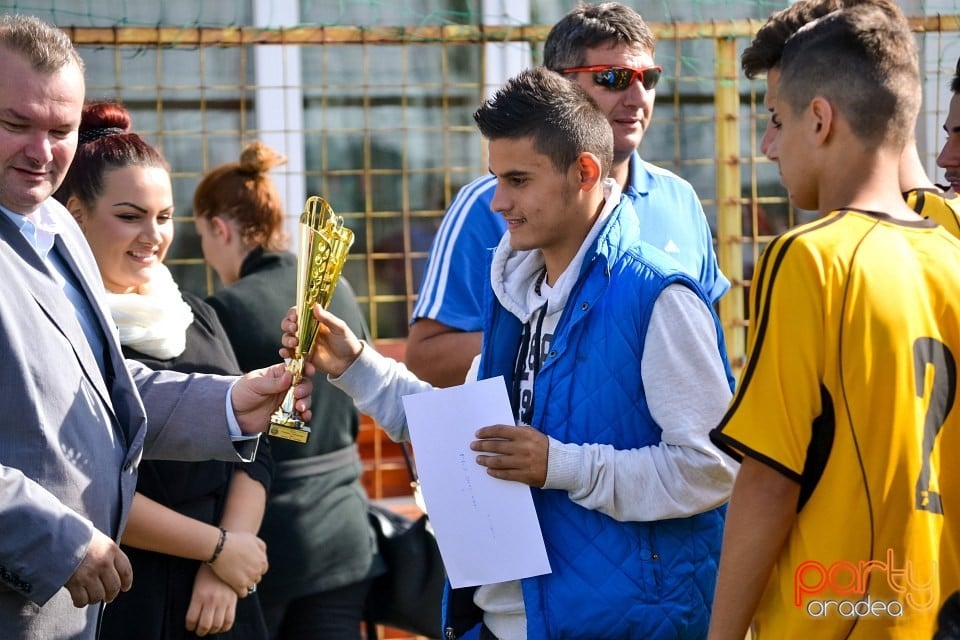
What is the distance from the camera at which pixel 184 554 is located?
3.15 metres

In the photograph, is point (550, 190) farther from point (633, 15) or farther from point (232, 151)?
point (232, 151)

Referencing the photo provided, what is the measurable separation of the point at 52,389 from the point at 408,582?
6.07 ft

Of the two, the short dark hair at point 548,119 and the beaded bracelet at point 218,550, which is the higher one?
the short dark hair at point 548,119

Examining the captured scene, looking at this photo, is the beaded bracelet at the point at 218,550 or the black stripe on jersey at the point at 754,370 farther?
the beaded bracelet at the point at 218,550

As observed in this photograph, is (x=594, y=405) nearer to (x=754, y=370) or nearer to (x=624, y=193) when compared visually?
(x=754, y=370)

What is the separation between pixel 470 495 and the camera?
2582 mm

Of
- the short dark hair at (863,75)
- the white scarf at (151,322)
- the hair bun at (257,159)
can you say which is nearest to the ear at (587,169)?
the short dark hair at (863,75)

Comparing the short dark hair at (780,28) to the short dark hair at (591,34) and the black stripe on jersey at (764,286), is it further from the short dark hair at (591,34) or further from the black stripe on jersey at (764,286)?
the black stripe on jersey at (764,286)

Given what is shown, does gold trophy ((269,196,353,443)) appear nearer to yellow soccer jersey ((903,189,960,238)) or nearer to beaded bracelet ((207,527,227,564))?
beaded bracelet ((207,527,227,564))

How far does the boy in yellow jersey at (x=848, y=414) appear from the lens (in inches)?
78.3

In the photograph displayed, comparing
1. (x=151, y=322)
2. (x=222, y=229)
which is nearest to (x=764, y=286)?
(x=151, y=322)

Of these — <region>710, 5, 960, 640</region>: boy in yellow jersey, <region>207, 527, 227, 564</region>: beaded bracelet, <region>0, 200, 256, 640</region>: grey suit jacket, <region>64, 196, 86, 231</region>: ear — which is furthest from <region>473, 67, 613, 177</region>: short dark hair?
<region>207, 527, 227, 564</region>: beaded bracelet

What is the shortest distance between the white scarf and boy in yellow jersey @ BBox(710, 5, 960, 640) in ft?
5.33

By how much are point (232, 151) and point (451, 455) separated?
3981mm
